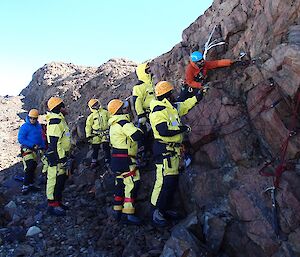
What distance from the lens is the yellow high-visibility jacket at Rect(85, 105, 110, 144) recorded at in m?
13.7

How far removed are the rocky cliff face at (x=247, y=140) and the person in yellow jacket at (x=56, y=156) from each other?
395cm

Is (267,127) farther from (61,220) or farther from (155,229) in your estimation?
(61,220)

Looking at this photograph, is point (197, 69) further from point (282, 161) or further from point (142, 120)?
point (282, 161)

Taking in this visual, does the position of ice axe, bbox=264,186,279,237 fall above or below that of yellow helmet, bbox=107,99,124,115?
below

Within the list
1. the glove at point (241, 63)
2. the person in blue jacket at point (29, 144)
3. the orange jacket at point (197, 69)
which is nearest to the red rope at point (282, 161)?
the glove at point (241, 63)

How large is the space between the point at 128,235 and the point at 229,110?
13.5 ft

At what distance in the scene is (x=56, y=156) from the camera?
36.0 feet

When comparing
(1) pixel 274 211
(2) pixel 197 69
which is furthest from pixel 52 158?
(1) pixel 274 211

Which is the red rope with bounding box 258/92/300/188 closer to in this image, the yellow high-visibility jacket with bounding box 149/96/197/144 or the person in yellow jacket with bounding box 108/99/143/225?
the yellow high-visibility jacket with bounding box 149/96/197/144

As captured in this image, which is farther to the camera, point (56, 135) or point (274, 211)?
point (56, 135)

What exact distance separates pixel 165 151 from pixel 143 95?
3093mm

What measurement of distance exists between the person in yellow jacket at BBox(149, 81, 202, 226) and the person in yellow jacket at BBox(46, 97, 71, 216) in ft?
11.0

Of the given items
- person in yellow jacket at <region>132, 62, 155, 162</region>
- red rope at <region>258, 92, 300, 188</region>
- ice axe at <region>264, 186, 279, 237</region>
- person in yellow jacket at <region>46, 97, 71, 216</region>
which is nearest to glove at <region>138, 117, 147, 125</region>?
person in yellow jacket at <region>132, 62, 155, 162</region>

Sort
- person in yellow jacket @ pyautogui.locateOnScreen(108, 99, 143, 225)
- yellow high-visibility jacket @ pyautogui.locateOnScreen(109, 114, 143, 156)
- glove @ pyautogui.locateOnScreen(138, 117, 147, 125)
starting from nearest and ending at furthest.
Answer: person in yellow jacket @ pyautogui.locateOnScreen(108, 99, 143, 225)
yellow high-visibility jacket @ pyautogui.locateOnScreen(109, 114, 143, 156)
glove @ pyautogui.locateOnScreen(138, 117, 147, 125)
